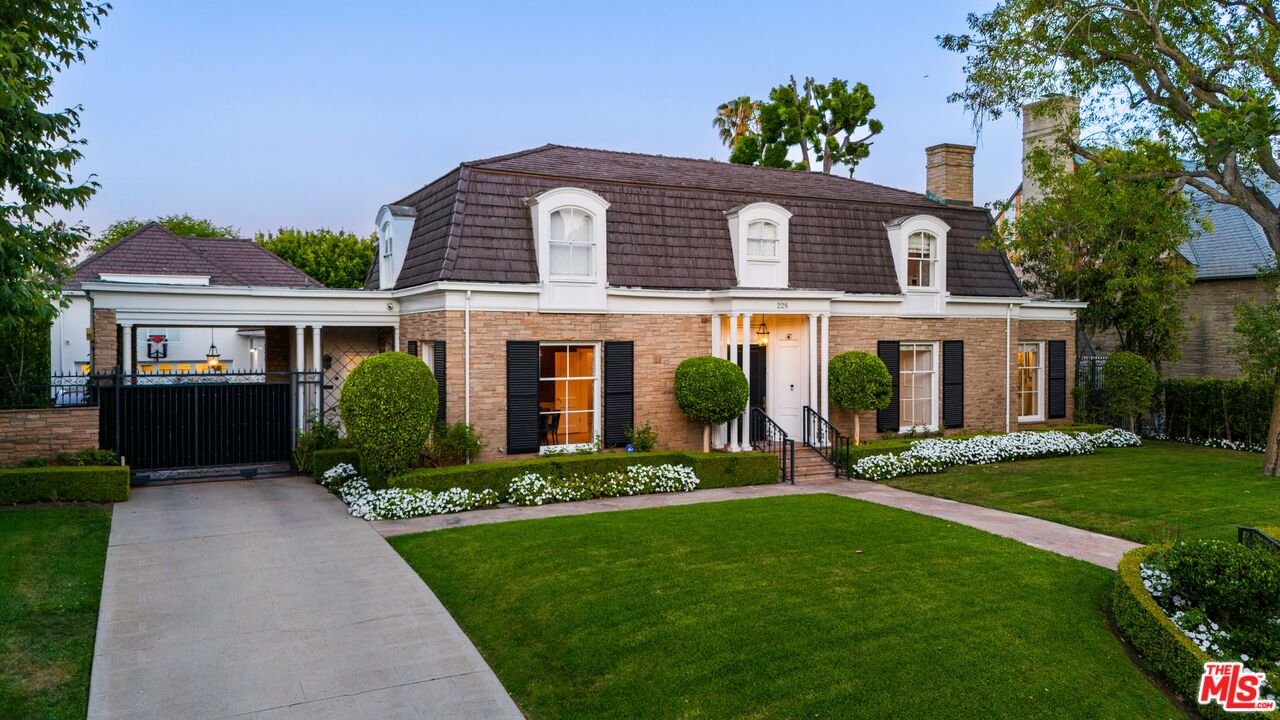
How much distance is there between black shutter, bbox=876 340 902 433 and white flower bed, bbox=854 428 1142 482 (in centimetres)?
103

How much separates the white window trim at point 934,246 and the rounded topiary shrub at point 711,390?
210 inches

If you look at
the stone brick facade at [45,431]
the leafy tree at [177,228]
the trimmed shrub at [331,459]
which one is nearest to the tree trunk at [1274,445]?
the trimmed shrub at [331,459]

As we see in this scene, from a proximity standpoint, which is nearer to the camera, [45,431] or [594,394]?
[45,431]

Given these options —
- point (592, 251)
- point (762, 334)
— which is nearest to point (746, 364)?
point (762, 334)

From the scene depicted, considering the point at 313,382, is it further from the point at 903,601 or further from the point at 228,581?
the point at 903,601

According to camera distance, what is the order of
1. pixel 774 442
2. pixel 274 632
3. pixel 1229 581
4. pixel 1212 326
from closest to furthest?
pixel 1229 581
pixel 274 632
pixel 774 442
pixel 1212 326

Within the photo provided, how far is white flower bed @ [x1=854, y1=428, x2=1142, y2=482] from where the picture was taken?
15.8 m

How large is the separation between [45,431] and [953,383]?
59.6 ft

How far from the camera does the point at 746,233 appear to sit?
1628cm

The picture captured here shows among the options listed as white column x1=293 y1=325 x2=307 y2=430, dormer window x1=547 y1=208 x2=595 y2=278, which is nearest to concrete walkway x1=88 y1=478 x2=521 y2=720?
white column x1=293 y1=325 x2=307 y2=430

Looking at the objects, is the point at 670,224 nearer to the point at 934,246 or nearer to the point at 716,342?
the point at 716,342

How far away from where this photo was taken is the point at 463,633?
287 inches

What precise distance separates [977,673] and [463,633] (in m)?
4.44

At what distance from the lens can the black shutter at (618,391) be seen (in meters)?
15.1
